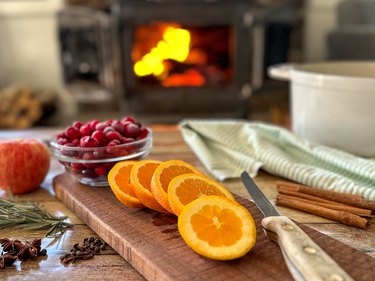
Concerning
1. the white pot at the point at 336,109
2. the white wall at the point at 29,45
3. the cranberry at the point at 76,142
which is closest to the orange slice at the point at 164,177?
the cranberry at the point at 76,142

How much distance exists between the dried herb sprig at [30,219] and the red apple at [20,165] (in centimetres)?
11

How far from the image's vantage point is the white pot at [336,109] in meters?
0.98

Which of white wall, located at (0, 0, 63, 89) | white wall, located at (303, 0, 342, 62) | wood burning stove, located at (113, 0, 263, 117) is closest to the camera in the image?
wood burning stove, located at (113, 0, 263, 117)

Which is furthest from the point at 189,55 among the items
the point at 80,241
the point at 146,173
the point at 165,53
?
the point at 80,241

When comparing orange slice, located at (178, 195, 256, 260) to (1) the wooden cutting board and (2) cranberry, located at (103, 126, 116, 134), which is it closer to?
(1) the wooden cutting board

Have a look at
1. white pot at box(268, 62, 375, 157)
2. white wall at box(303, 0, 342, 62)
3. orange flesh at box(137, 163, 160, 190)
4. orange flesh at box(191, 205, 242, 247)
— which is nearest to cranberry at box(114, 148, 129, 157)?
orange flesh at box(137, 163, 160, 190)

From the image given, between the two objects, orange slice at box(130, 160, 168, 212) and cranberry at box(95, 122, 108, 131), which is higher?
cranberry at box(95, 122, 108, 131)

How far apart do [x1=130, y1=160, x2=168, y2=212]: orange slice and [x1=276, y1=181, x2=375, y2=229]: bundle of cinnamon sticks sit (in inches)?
9.3

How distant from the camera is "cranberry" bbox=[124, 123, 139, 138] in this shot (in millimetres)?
928

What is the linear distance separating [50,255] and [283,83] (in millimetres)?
2491

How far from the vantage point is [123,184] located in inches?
30.6

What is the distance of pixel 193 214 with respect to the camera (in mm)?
620

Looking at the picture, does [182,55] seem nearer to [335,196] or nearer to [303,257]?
[335,196]

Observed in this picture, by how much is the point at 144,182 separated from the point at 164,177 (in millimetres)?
37
